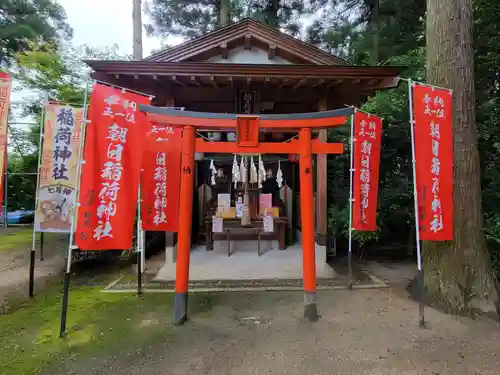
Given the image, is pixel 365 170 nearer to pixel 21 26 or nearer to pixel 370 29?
pixel 370 29

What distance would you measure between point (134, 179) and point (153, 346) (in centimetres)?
223

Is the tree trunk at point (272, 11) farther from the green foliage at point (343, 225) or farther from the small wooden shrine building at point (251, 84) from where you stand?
the green foliage at point (343, 225)

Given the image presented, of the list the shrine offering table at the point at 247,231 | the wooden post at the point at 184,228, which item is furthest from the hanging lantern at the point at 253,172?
the wooden post at the point at 184,228

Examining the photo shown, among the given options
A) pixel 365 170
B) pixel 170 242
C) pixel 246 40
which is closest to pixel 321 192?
pixel 365 170

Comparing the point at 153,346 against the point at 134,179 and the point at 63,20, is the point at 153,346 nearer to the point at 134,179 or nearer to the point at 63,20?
the point at 134,179

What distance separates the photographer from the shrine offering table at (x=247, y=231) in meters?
8.01

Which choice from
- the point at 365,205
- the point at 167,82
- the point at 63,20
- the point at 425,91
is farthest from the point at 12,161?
the point at 425,91

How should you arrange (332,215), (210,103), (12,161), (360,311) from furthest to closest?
(12,161) → (332,215) → (210,103) → (360,311)

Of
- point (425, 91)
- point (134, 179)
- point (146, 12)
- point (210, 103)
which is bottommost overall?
point (134, 179)

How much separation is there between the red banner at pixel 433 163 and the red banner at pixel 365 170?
4.37 feet

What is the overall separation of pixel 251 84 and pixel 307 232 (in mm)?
3693

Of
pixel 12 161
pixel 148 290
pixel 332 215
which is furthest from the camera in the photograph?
pixel 12 161

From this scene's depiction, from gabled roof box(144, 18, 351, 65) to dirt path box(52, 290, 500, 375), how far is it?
5627 mm

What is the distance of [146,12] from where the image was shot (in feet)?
51.3
